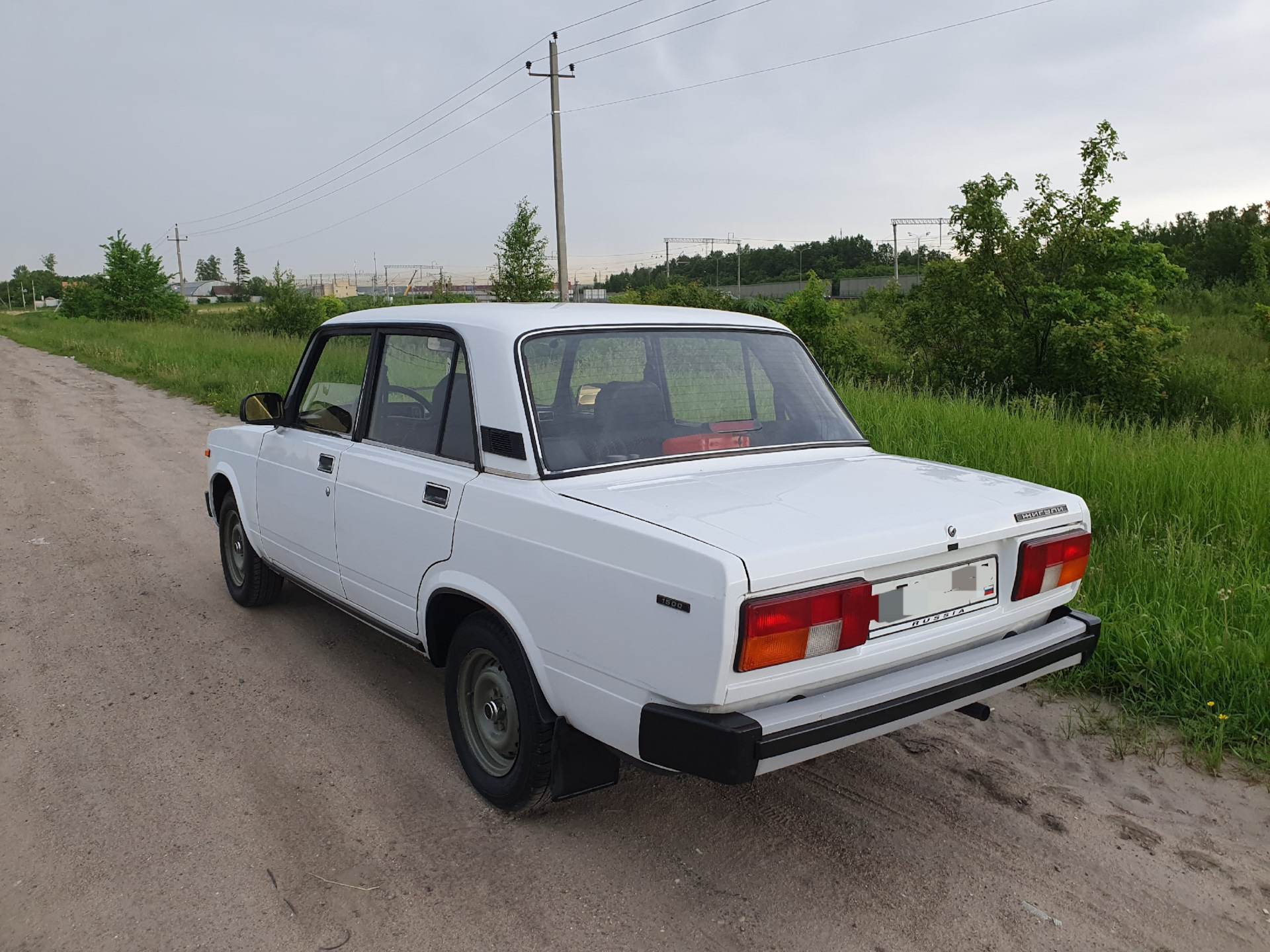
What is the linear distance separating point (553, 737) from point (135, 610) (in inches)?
143

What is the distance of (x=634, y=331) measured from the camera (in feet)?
11.9

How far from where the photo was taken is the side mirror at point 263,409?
189 inches

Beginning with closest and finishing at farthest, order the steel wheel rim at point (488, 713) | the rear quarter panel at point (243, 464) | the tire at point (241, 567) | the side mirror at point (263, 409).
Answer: the steel wheel rim at point (488, 713), the side mirror at point (263, 409), the rear quarter panel at point (243, 464), the tire at point (241, 567)

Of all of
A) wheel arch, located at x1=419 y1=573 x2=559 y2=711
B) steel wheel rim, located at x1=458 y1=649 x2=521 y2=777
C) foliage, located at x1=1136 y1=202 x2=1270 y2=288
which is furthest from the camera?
foliage, located at x1=1136 y1=202 x2=1270 y2=288

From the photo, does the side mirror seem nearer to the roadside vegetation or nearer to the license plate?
the license plate

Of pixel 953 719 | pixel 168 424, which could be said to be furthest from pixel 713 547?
pixel 168 424

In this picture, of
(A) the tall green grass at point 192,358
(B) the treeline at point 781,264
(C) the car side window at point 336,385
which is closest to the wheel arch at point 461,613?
(C) the car side window at point 336,385

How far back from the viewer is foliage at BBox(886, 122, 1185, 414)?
15.2 meters

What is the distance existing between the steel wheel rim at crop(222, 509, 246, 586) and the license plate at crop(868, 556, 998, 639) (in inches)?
159

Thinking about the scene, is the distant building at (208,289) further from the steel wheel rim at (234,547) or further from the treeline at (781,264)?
the steel wheel rim at (234,547)

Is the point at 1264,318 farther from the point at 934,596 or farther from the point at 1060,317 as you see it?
the point at 934,596

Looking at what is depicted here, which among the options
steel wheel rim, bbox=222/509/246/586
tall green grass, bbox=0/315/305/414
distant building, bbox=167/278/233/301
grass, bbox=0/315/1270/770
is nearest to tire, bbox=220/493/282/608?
steel wheel rim, bbox=222/509/246/586

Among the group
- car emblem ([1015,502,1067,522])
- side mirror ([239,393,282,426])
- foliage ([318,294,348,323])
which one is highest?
foliage ([318,294,348,323])

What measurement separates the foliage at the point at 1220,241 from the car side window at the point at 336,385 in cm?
4021
